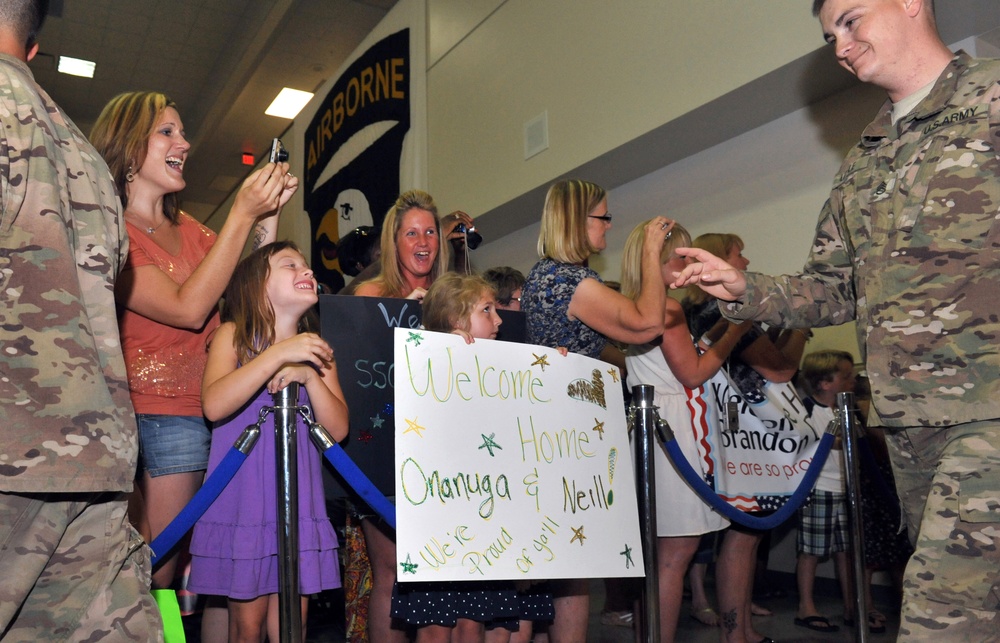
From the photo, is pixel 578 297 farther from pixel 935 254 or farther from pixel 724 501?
pixel 935 254

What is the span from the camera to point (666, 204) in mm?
5527

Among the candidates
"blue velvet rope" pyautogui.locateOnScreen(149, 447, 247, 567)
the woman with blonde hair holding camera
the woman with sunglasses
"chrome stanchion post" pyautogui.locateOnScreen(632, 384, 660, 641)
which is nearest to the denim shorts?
the woman with blonde hair holding camera

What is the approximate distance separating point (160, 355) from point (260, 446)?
0.37m

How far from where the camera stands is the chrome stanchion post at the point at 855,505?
279 centimetres

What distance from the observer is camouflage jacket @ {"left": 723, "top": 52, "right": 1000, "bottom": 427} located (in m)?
1.73

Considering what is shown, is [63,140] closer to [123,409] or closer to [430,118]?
[123,409]

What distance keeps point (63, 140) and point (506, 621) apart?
5.52 ft

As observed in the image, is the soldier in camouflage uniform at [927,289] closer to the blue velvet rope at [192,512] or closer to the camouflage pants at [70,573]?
the blue velvet rope at [192,512]

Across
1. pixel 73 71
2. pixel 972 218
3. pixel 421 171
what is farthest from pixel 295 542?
pixel 73 71

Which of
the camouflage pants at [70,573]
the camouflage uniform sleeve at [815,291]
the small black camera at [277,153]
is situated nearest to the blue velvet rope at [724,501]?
the camouflage uniform sleeve at [815,291]

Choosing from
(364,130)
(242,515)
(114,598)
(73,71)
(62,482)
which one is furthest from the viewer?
(73,71)

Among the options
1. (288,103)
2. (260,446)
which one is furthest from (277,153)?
(288,103)

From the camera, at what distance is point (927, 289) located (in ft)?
5.87

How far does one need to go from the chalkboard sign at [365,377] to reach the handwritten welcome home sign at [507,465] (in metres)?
0.34
